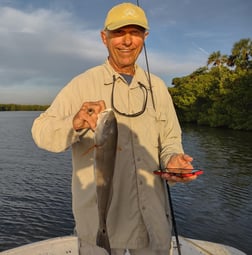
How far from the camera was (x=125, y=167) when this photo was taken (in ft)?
10.2

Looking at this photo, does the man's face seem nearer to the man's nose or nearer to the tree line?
the man's nose

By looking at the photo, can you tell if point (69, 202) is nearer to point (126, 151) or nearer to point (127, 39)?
point (126, 151)

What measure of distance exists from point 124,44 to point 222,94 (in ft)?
190

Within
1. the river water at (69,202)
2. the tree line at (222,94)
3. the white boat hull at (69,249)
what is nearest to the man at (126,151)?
the white boat hull at (69,249)

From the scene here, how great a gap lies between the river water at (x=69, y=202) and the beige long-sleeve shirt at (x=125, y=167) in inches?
335

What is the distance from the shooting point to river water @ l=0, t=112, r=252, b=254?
11.7 m

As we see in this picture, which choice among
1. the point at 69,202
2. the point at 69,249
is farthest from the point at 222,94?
the point at 69,249

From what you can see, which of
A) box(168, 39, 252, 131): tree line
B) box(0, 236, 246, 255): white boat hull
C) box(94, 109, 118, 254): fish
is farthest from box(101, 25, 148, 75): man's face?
box(168, 39, 252, 131): tree line

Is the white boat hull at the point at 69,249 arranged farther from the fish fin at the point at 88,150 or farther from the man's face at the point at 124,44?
the man's face at the point at 124,44

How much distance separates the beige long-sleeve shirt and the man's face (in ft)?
0.45

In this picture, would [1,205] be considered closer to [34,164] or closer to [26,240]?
[26,240]

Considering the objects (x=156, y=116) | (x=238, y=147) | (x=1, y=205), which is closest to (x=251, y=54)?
(x=238, y=147)

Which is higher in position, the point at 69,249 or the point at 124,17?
the point at 124,17

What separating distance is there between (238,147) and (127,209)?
30.6 m
